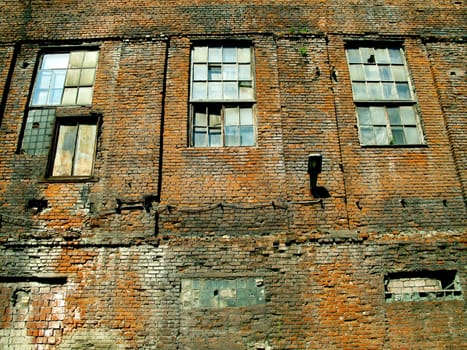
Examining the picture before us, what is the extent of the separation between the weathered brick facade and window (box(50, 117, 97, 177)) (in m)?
0.19

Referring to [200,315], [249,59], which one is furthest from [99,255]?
[249,59]

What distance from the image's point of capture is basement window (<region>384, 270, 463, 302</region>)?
626 cm

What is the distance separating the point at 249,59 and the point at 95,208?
4193 millimetres

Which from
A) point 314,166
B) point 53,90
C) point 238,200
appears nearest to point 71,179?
point 53,90

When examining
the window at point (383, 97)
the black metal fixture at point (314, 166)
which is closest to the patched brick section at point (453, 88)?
the window at point (383, 97)

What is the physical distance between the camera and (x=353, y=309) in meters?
6.05

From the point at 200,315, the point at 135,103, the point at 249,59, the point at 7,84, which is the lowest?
the point at 200,315

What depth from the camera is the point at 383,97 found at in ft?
25.4

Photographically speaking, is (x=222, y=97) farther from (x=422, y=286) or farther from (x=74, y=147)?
(x=422, y=286)

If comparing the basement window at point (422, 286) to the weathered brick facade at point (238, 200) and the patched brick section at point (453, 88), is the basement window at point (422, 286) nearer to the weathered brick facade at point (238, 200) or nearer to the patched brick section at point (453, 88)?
the weathered brick facade at point (238, 200)

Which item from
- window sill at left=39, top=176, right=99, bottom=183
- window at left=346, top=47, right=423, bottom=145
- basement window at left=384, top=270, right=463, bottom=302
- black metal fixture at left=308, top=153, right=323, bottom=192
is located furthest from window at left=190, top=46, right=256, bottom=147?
basement window at left=384, top=270, right=463, bottom=302

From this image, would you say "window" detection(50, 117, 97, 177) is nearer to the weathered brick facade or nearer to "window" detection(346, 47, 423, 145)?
the weathered brick facade

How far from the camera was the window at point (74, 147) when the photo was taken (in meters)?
7.10

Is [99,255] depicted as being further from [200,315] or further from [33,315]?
[200,315]
